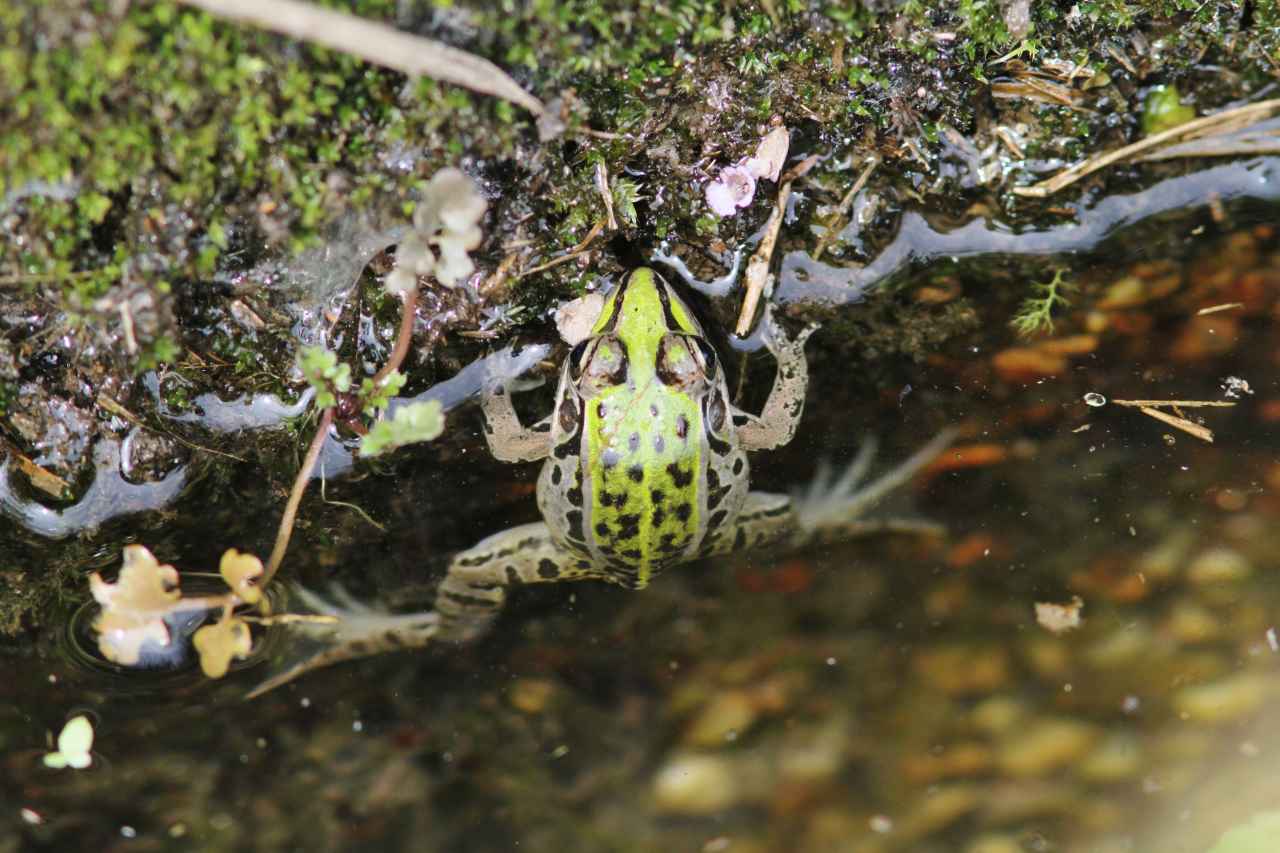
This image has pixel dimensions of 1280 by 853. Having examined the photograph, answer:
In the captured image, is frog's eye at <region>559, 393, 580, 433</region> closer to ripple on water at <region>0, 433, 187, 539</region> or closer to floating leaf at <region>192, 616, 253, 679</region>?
floating leaf at <region>192, 616, 253, 679</region>

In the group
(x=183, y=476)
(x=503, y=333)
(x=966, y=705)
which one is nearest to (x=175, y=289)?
(x=183, y=476)

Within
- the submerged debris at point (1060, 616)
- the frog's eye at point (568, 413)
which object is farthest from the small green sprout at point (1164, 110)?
the frog's eye at point (568, 413)

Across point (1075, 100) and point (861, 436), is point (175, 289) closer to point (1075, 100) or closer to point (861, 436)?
point (861, 436)

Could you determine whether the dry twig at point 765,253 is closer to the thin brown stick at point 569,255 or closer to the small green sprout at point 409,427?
the thin brown stick at point 569,255

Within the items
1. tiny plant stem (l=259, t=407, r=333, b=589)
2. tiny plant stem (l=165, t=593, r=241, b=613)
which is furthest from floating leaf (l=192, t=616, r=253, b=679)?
tiny plant stem (l=259, t=407, r=333, b=589)

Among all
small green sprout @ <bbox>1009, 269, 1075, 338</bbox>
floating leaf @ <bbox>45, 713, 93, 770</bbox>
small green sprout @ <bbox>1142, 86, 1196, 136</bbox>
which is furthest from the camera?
small green sprout @ <bbox>1009, 269, 1075, 338</bbox>

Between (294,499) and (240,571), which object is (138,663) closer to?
(240,571)

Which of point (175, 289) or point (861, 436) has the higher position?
point (175, 289)
